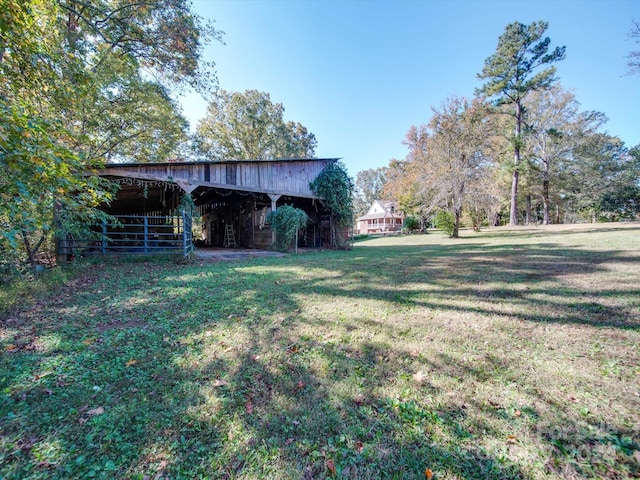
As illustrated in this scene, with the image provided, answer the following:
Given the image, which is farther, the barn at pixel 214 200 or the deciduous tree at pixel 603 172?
→ the deciduous tree at pixel 603 172

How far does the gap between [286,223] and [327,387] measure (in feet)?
34.7

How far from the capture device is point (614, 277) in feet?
16.2

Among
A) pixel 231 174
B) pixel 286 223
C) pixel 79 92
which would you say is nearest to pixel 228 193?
pixel 231 174

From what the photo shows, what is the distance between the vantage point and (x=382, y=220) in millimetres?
45156

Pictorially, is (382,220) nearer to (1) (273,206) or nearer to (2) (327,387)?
(1) (273,206)

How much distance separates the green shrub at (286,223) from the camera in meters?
12.3

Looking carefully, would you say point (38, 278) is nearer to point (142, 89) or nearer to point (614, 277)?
point (142, 89)

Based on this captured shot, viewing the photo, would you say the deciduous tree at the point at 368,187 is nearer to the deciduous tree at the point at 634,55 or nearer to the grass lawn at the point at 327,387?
the deciduous tree at the point at 634,55

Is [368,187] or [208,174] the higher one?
[368,187]

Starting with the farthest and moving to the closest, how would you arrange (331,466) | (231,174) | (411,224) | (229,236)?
(411,224)
(229,236)
(231,174)
(331,466)

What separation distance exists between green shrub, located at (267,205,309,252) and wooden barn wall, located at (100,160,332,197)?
4.67 feet

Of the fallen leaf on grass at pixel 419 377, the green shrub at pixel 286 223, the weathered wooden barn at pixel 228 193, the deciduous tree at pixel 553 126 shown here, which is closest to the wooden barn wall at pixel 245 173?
the weathered wooden barn at pixel 228 193

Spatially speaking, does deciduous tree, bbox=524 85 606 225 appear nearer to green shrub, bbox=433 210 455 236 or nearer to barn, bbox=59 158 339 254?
green shrub, bbox=433 210 455 236

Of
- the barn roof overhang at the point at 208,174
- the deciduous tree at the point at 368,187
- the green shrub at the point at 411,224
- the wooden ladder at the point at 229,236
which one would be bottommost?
the wooden ladder at the point at 229,236
